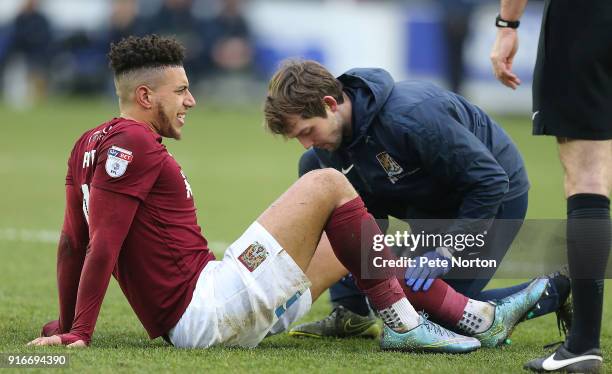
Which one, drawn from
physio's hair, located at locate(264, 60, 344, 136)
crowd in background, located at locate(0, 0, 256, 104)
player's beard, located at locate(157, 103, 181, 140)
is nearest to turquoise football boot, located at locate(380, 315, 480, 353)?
physio's hair, located at locate(264, 60, 344, 136)

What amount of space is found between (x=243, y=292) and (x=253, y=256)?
142 mm

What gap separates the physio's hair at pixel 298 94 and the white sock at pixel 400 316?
86 cm

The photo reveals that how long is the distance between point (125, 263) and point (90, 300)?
0.81ft

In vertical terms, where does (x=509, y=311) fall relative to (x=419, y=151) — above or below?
below

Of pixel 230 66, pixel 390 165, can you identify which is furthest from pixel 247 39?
pixel 390 165

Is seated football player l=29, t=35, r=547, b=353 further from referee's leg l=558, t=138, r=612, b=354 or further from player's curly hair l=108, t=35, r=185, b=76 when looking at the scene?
referee's leg l=558, t=138, r=612, b=354

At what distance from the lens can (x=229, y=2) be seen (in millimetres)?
20703

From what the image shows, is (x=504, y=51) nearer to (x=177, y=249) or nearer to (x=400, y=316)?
(x=400, y=316)

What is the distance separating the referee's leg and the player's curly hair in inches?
64.7

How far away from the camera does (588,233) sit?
384cm

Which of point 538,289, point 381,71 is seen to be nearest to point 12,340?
point 381,71

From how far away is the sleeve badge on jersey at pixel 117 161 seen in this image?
410 cm

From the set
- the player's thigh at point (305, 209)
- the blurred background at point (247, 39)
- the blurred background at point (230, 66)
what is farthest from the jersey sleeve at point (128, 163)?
the blurred background at point (247, 39)

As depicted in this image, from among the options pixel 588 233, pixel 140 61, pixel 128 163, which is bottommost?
pixel 588 233
